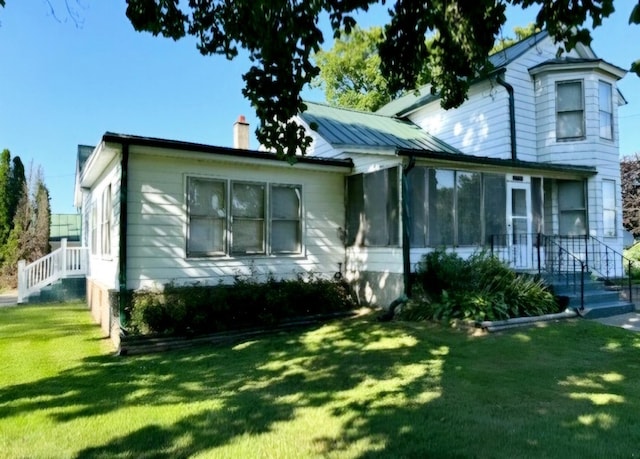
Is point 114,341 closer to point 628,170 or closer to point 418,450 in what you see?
point 418,450

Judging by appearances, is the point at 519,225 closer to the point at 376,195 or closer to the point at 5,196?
the point at 376,195

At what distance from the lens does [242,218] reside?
9.34m

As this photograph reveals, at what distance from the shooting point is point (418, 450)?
341 centimetres

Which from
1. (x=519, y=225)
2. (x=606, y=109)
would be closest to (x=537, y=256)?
(x=519, y=225)

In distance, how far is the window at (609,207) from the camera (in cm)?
1302

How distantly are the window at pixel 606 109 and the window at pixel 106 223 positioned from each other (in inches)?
535

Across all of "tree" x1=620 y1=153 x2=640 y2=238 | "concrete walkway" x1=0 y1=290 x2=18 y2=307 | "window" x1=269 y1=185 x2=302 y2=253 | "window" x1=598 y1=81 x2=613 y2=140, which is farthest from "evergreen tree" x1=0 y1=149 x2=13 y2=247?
"tree" x1=620 y1=153 x2=640 y2=238

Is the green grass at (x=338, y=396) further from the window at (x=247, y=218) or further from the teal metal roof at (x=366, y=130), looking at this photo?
the teal metal roof at (x=366, y=130)

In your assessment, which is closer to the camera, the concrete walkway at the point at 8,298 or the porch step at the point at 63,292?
the porch step at the point at 63,292

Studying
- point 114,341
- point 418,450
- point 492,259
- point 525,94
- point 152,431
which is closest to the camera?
point 418,450

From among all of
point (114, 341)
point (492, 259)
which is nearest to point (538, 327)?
point (492, 259)

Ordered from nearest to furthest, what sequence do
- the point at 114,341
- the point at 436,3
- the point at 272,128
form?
1. the point at 436,3
2. the point at 272,128
3. the point at 114,341

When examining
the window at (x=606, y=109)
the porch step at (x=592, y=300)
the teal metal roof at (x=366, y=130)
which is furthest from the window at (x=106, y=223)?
the window at (x=606, y=109)

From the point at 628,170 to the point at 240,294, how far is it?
27.9m
